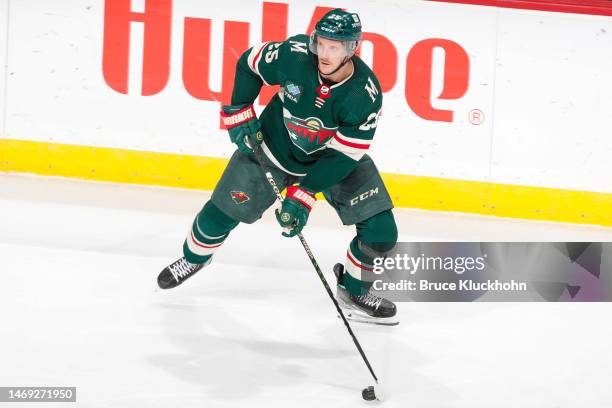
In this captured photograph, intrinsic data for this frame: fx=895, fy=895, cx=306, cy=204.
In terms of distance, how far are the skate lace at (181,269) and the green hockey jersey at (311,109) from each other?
58 cm

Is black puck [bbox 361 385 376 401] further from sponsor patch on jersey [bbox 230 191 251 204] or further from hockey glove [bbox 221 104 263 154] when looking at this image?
hockey glove [bbox 221 104 263 154]

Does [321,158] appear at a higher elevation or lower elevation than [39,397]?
higher

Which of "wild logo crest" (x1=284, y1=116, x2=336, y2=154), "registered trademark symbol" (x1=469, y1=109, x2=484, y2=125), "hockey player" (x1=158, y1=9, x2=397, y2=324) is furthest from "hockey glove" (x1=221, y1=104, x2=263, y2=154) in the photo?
"registered trademark symbol" (x1=469, y1=109, x2=484, y2=125)

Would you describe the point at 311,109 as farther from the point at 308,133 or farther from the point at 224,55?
the point at 224,55

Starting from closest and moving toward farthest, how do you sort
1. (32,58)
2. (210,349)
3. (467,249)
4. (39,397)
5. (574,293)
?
1. (39,397)
2. (210,349)
3. (574,293)
4. (467,249)
5. (32,58)

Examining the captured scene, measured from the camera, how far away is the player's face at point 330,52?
297 centimetres

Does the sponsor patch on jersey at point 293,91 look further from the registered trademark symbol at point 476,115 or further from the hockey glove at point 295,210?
the registered trademark symbol at point 476,115

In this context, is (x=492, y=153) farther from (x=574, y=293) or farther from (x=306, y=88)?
(x=306, y=88)

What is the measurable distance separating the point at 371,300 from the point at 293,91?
3.04 feet

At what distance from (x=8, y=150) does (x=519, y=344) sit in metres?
3.31

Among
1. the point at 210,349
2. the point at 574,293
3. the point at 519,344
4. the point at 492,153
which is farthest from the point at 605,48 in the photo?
the point at 210,349

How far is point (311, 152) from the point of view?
3365mm

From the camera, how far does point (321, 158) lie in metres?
3.18
